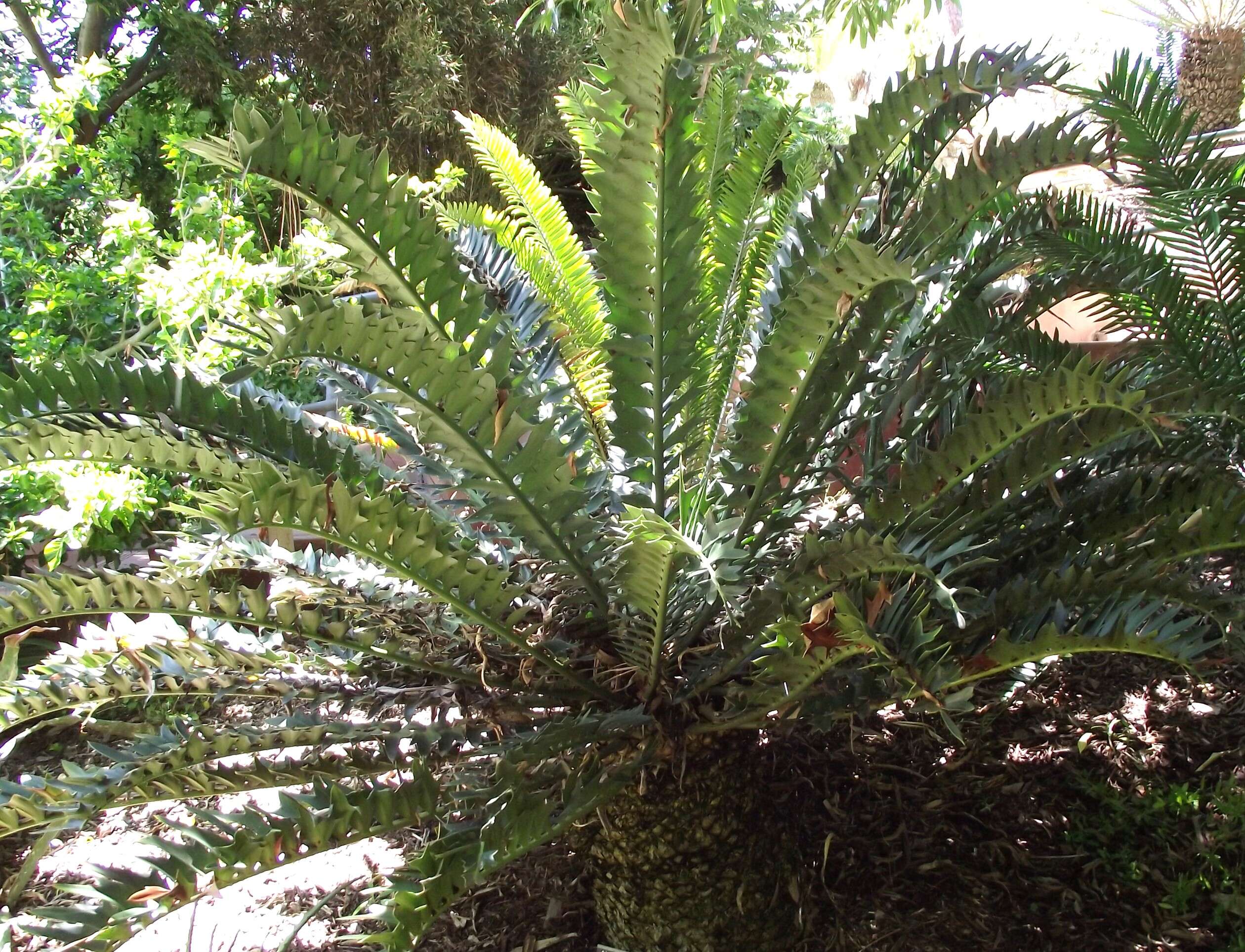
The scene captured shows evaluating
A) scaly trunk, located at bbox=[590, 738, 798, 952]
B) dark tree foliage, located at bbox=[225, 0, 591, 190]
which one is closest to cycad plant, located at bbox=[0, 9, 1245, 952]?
scaly trunk, located at bbox=[590, 738, 798, 952]

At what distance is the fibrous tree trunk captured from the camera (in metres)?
5.39

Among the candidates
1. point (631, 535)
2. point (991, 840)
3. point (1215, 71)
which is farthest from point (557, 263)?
point (1215, 71)

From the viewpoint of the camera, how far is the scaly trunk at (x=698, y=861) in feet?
5.11

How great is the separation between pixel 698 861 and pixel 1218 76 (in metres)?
6.01

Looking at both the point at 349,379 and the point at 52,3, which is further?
the point at 52,3

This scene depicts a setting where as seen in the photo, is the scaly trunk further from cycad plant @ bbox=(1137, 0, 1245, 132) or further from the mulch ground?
cycad plant @ bbox=(1137, 0, 1245, 132)

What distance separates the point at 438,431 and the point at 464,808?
61cm

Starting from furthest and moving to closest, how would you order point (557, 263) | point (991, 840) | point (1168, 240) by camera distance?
1. point (557, 263)
2. point (1168, 240)
3. point (991, 840)

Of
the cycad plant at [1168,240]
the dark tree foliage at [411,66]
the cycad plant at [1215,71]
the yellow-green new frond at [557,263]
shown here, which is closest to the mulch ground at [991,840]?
the cycad plant at [1168,240]

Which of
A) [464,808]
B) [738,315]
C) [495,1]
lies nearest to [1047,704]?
[738,315]

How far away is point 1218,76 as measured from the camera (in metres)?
5.41

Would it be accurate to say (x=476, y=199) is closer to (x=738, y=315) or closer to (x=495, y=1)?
(x=495, y=1)

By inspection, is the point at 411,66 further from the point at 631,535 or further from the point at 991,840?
the point at 991,840

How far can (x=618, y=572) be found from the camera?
1.42 metres
